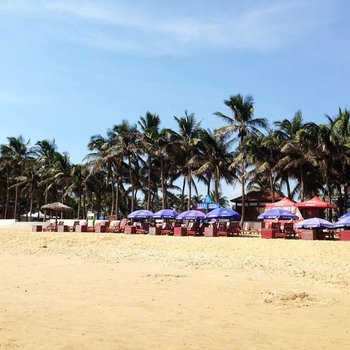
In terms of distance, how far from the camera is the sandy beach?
6418mm

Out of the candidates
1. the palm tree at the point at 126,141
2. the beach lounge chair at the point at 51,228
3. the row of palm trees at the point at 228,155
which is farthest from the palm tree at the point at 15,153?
the beach lounge chair at the point at 51,228

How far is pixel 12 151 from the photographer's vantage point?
57.3m

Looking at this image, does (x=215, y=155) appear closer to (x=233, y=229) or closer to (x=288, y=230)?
(x=233, y=229)

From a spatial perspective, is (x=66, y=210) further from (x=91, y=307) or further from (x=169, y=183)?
(x=91, y=307)

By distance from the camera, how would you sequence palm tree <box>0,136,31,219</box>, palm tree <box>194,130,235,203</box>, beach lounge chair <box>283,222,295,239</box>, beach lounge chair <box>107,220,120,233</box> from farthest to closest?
palm tree <box>0,136,31,219</box>
palm tree <box>194,130,235,203</box>
beach lounge chair <box>107,220,120,233</box>
beach lounge chair <box>283,222,295,239</box>

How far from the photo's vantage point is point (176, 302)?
902cm

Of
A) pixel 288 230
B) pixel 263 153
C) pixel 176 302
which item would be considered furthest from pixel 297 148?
pixel 176 302

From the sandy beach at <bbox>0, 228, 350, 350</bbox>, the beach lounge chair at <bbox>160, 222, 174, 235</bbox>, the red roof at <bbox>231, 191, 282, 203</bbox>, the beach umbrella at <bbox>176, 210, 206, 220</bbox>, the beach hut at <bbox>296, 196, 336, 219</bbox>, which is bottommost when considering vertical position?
the sandy beach at <bbox>0, 228, 350, 350</bbox>

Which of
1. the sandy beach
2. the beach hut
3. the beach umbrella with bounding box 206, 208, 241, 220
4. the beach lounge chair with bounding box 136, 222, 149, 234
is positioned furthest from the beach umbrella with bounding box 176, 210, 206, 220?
the sandy beach

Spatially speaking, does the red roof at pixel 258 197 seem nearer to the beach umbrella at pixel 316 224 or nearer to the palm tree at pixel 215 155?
the palm tree at pixel 215 155

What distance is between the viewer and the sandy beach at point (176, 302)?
642cm

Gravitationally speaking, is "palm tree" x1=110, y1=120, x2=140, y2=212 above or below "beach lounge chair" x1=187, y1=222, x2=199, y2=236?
above

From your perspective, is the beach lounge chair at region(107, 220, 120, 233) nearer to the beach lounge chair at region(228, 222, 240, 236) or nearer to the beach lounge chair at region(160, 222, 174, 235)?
the beach lounge chair at region(160, 222, 174, 235)

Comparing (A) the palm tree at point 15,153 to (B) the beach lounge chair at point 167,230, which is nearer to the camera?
(B) the beach lounge chair at point 167,230
